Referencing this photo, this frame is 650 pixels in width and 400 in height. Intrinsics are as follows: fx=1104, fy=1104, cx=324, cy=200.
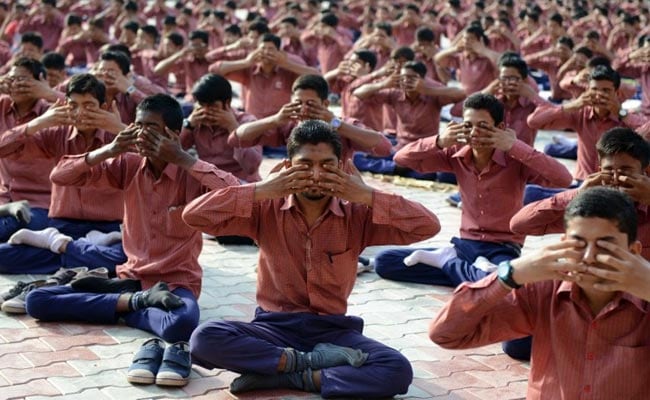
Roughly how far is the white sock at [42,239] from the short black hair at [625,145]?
308cm

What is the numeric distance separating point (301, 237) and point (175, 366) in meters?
0.78

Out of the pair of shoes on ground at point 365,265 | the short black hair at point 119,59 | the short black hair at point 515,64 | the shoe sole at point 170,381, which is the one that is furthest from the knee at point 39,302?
the short black hair at point 515,64

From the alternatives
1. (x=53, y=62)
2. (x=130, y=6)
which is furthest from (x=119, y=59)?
(x=130, y=6)

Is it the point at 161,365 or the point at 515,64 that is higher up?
the point at 515,64

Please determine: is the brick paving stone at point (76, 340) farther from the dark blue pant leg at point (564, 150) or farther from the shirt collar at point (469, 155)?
the dark blue pant leg at point (564, 150)

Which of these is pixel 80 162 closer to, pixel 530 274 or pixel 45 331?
pixel 45 331

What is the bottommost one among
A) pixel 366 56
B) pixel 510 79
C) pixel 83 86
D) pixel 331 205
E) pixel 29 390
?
pixel 29 390

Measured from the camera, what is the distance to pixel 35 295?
17.9ft

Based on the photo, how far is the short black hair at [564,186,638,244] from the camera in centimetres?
334

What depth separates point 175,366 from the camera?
479 centimetres

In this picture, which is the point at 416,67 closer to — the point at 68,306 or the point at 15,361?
the point at 68,306

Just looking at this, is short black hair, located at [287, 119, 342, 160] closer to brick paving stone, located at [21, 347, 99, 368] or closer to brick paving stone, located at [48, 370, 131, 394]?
brick paving stone, located at [48, 370, 131, 394]

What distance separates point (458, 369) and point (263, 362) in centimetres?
102

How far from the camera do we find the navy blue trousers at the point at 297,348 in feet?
14.9
